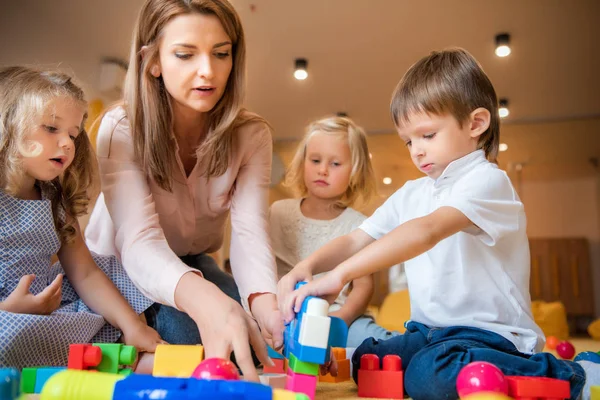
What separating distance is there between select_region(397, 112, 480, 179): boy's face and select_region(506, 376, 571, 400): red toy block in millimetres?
422

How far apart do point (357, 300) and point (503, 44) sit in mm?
2103

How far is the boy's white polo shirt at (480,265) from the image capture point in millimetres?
879

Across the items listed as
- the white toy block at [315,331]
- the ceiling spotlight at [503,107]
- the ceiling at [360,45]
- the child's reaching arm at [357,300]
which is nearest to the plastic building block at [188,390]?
the white toy block at [315,331]

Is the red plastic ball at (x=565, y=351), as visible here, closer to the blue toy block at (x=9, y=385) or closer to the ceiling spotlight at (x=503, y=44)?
the blue toy block at (x=9, y=385)

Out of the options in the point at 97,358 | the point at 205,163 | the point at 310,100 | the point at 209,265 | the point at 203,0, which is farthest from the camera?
the point at 310,100

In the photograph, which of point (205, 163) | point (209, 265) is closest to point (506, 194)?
point (205, 163)

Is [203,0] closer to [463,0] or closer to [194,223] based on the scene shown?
[194,223]

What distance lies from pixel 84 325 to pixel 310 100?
3062mm

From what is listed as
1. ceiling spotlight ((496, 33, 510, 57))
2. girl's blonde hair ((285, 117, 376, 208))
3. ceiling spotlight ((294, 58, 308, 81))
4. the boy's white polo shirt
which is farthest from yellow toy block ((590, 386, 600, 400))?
ceiling spotlight ((294, 58, 308, 81))

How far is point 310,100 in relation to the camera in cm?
392

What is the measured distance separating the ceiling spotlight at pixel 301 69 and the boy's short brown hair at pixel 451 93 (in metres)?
2.31

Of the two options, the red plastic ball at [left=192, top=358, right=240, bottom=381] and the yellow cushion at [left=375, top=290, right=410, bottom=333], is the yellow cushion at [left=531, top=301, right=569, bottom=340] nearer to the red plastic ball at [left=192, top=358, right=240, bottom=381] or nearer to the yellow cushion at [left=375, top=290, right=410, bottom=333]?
the yellow cushion at [left=375, top=290, right=410, bottom=333]

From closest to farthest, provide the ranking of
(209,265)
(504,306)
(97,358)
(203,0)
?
(97,358)
(504,306)
(203,0)
(209,265)

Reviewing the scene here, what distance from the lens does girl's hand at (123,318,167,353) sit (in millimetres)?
1045
